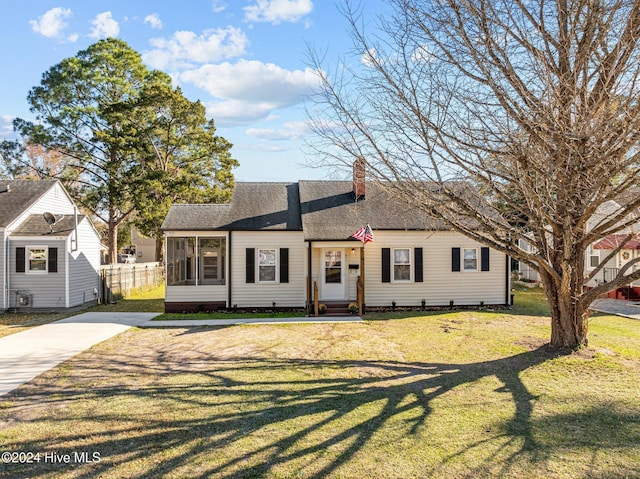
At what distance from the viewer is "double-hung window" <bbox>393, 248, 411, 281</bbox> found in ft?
49.5

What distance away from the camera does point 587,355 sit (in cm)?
781

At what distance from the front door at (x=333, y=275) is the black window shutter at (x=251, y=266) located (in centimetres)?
251

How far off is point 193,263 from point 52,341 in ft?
33.5

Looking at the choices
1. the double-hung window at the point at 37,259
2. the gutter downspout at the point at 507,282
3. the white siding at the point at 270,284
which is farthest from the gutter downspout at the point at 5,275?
the gutter downspout at the point at 507,282

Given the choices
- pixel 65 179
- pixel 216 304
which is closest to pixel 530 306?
pixel 216 304

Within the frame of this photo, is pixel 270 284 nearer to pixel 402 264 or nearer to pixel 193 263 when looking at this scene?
pixel 402 264

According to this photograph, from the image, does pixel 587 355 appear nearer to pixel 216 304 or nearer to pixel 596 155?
pixel 596 155

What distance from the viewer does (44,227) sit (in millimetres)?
15391

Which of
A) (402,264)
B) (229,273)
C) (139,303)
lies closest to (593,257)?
(402,264)

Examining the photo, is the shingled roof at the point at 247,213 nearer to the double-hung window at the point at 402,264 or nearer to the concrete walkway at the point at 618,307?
the double-hung window at the point at 402,264

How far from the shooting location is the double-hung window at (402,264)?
15.1 m

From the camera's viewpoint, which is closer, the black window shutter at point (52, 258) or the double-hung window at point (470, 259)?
the black window shutter at point (52, 258)

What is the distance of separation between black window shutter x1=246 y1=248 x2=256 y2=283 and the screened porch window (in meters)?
1.06

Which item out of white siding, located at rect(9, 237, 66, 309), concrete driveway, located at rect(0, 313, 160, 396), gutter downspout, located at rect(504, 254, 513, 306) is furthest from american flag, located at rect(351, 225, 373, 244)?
white siding, located at rect(9, 237, 66, 309)
